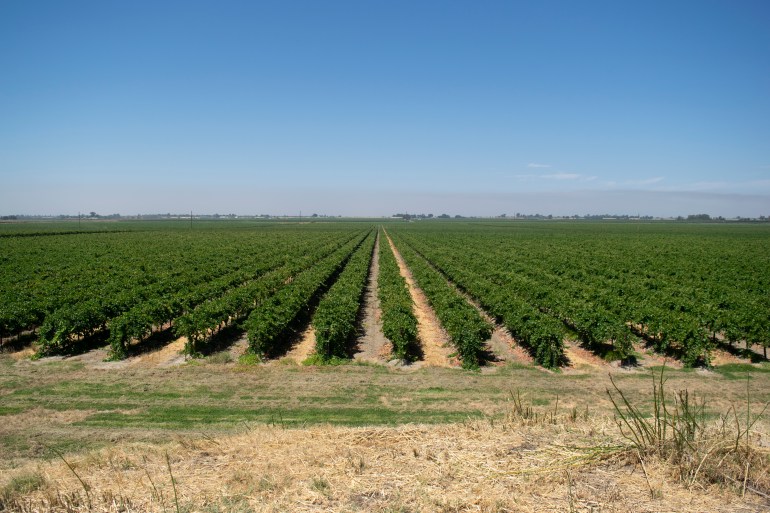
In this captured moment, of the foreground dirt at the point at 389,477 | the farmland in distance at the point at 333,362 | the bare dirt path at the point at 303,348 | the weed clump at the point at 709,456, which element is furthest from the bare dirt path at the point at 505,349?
the weed clump at the point at 709,456

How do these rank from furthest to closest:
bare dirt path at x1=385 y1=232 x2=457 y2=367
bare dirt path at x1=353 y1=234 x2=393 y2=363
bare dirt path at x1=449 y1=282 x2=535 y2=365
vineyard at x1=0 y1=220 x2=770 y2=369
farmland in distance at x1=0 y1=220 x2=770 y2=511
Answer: bare dirt path at x1=353 y1=234 x2=393 y2=363, bare dirt path at x1=449 y1=282 x2=535 y2=365, bare dirt path at x1=385 y1=232 x2=457 y2=367, vineyard at x1=0 y1=220 x2=770 y2=369, farmland in distance at x1=0 y1=220 x2=770 y2=511

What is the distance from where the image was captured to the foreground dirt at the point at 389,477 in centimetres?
504

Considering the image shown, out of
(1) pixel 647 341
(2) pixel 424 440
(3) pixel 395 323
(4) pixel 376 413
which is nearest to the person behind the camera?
(2) pixel 424 440

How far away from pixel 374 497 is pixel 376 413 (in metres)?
6.86

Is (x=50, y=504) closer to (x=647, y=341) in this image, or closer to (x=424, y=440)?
(x=424, y=440)

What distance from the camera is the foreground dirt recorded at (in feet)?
16.5

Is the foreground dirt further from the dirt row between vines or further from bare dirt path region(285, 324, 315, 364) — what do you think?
bare dirt path region(285, 324, 315, 364)

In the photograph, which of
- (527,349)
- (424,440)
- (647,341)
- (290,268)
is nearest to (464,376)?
(527,349)

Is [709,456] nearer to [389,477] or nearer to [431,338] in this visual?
[389,477]

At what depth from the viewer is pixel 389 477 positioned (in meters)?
5.73

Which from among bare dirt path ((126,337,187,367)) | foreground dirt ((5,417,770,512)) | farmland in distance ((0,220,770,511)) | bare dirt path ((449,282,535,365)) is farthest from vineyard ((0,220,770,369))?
foreground dirt ((5,417,770,512))

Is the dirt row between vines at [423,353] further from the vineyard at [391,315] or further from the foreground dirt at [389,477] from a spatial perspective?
the foreground dirt at [389,477]

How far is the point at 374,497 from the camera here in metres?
5.32

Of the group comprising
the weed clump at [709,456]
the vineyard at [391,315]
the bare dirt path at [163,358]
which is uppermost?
the weed clump at [709,456]
